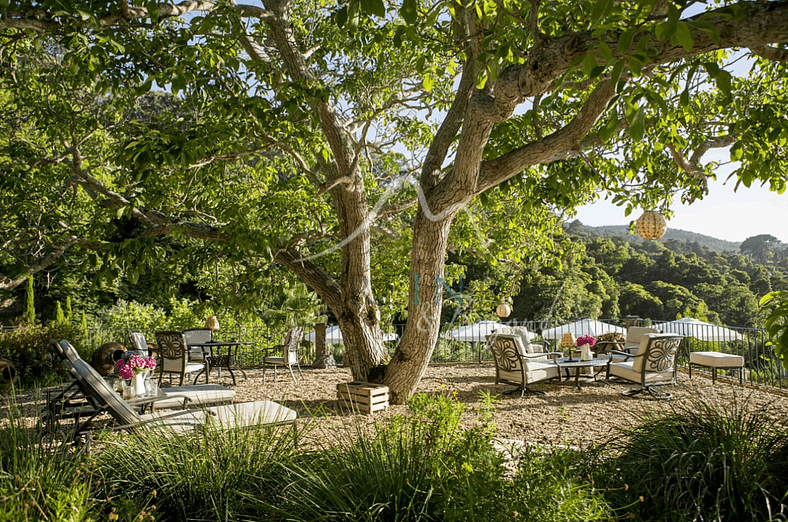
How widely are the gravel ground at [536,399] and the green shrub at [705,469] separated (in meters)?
1.59

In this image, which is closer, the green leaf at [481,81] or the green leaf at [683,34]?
the green leaf at [683,34]

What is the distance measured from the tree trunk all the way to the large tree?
2cm

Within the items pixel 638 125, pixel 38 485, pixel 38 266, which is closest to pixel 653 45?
pixel 638 125

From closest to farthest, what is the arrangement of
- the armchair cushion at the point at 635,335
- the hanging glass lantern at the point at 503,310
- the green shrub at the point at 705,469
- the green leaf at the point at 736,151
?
the green shrub at the point at 705,469 < the green leaf at the point at 736,151 < the hanging glass lantern at the point at 503,310 < the armchair cushion at the point at 635,335

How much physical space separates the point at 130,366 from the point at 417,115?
218 inches

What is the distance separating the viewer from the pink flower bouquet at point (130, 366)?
16.8ft

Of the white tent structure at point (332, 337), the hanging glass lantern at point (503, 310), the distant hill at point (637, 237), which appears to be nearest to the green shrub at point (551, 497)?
the hanging glass lantern at point (503, 310)

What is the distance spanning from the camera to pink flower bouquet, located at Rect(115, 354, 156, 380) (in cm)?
511

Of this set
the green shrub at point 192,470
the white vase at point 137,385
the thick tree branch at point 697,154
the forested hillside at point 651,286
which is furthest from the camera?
the forested hillside at point 651,286

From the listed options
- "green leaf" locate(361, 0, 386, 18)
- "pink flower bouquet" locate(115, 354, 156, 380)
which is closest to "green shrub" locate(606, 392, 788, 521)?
"green leaf" locate(361, 0, 386, 18)

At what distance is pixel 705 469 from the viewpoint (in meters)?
2.43

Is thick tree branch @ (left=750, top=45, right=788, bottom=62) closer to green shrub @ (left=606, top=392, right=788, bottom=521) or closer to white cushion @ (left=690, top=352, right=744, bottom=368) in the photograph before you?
green shrub @ (left=606, top=392, right=788, bottom=521)

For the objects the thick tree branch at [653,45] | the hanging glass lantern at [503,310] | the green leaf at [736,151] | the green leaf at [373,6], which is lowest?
the hanging glass lantern at [503,310]

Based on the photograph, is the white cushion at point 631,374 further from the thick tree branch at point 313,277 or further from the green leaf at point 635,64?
the green leaf at point 635,64
